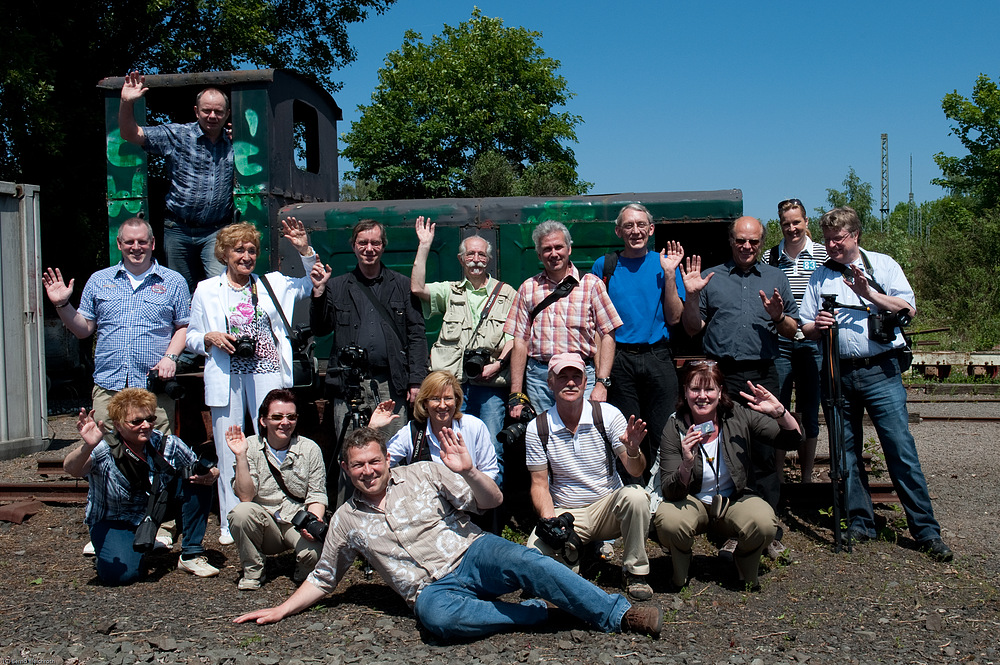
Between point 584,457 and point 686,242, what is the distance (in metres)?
3.59

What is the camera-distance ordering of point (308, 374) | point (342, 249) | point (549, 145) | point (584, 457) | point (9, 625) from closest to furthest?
point (9, 625)
point (584, 457)
point (308, 374)
point (342, 249)
point (549, 145)

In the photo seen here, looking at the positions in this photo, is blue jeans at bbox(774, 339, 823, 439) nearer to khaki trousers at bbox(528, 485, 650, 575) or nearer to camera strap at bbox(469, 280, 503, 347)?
khaki trousers at bbox(528, 485, 650, 575)

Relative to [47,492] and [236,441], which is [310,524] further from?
[47,492]

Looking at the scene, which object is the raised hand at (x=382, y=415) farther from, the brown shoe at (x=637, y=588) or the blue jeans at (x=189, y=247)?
the blue jeans at (x=189, y=247)

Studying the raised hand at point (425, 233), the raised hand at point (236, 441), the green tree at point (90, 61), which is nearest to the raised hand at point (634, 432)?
the raised hand at point (425, 233)

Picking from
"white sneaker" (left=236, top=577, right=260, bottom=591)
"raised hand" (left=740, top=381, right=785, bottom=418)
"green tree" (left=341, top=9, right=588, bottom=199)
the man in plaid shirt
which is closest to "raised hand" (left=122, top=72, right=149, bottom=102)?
the man in plaid shirt

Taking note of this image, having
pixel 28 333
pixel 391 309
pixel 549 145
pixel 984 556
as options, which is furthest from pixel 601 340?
pixel 549 145

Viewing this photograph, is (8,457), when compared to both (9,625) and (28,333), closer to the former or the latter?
(28,333)

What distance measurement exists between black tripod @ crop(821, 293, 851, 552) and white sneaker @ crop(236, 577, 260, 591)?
3323 mm

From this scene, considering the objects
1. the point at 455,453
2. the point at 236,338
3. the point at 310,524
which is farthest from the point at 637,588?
the point at 236,338

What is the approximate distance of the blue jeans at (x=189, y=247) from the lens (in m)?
6.14

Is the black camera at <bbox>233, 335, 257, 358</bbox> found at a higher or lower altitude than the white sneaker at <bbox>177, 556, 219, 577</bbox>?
higher

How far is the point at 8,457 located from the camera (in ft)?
28.5

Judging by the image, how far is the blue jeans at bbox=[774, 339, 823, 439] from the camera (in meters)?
5.41
